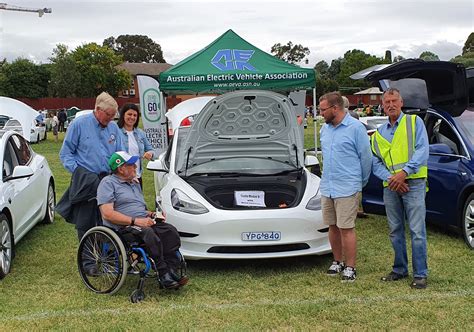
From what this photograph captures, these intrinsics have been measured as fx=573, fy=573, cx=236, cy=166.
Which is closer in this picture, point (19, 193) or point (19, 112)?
point (19, 193)

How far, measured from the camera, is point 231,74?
8.03 meters

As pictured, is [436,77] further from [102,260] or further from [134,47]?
[134,47]

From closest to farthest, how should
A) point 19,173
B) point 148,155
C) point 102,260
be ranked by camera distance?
point 102,260
point 19,173
point 148,155

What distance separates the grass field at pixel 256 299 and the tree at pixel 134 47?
352ft

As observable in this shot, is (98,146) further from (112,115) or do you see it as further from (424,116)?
(424,116)

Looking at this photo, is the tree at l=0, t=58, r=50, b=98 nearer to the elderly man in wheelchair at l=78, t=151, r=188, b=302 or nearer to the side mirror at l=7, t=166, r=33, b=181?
the side mirror at l=7, t=166, r=33, b=181

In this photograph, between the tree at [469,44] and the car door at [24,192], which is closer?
the car door at [24,192]

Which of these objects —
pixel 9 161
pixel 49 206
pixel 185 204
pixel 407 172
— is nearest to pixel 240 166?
pixel 185 204

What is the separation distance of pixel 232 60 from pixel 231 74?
0.47 m

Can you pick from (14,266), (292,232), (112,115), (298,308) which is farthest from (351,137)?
(14,266)

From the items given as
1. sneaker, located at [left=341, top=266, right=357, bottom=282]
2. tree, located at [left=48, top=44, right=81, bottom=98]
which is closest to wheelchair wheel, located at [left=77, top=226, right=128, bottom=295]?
sneaker, located at [left=341, top=266, right=357, bottom=282]

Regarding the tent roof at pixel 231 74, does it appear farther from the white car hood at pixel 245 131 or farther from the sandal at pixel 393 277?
the sandal at pixel 393 277

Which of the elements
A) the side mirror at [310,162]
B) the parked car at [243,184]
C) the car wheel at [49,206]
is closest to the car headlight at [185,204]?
the parked car at [243,184]

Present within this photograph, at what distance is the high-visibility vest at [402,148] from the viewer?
4.90 metres
